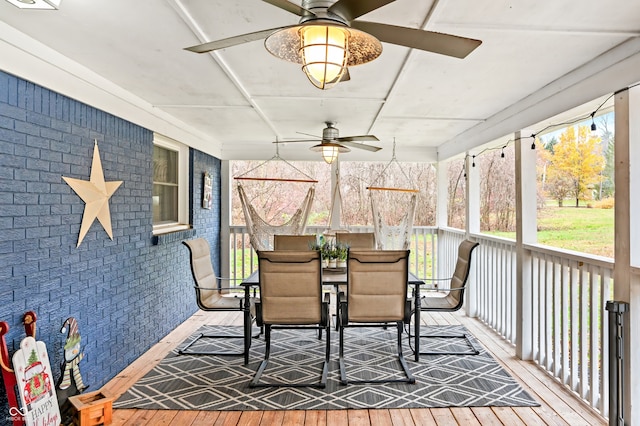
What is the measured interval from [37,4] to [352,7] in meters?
1.35

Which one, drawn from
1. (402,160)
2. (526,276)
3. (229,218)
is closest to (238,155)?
(229,218)

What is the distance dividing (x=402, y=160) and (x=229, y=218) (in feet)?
8.90

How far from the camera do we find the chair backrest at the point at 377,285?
10.0 feet

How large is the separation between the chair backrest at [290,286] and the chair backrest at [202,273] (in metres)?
0.68

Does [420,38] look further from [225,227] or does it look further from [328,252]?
[225,227]

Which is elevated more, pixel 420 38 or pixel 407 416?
pixel 420 38

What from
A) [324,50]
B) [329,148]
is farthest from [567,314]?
[324,50]

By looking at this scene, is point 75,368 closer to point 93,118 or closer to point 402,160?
point 93,118

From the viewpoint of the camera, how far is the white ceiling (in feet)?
6.27

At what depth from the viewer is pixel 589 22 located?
1.99m

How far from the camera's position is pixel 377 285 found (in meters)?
3.08

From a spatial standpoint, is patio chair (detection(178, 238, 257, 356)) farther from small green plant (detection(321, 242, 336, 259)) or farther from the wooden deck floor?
the wooden deck floor

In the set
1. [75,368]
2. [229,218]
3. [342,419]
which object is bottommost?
[342,419]

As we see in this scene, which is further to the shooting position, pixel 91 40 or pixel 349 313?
pixel 349 313
